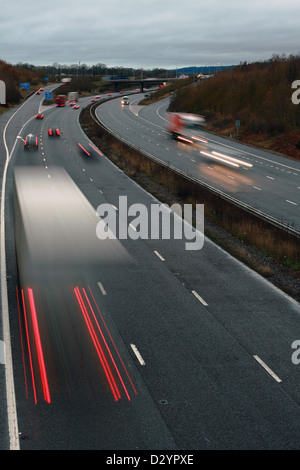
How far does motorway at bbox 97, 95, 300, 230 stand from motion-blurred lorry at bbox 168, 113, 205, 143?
1.32 meters

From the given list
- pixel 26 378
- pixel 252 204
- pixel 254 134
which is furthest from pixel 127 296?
pixel 254 134

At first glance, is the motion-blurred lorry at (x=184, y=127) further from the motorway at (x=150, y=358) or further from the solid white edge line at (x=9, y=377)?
the solid white edge line at (x=9, y=377)

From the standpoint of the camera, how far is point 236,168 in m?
51.7

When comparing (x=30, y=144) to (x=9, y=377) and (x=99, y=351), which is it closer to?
(x=99, y=351)

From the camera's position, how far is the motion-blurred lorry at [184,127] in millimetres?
73000

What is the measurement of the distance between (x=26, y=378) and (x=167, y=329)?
4931 mm

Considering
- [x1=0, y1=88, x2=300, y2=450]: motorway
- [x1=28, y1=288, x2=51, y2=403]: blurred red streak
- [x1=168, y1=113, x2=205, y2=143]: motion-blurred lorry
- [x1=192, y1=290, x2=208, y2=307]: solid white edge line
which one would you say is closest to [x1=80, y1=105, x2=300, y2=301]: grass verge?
[x1=0, y1=88, x2=300, y2=450]: motorway

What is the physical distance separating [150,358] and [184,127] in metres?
65.7

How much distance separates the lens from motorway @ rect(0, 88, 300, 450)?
11.7 m

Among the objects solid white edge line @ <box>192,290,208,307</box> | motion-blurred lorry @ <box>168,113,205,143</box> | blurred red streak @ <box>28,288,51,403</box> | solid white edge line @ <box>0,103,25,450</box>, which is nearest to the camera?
solid white edge line @ <box>0,103,25,450</box>

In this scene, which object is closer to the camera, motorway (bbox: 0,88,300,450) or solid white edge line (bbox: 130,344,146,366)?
motorway (bbox: 0,88,300,450)

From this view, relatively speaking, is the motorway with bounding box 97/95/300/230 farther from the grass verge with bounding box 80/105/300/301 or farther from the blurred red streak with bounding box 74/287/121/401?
the blurred red streak with bounding box 74/287/121/401

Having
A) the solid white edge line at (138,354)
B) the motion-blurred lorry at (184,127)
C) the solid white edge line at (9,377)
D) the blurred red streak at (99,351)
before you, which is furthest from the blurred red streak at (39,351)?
the motion-blurred lorry at (184,127)

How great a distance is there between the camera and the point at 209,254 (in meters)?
25.5
